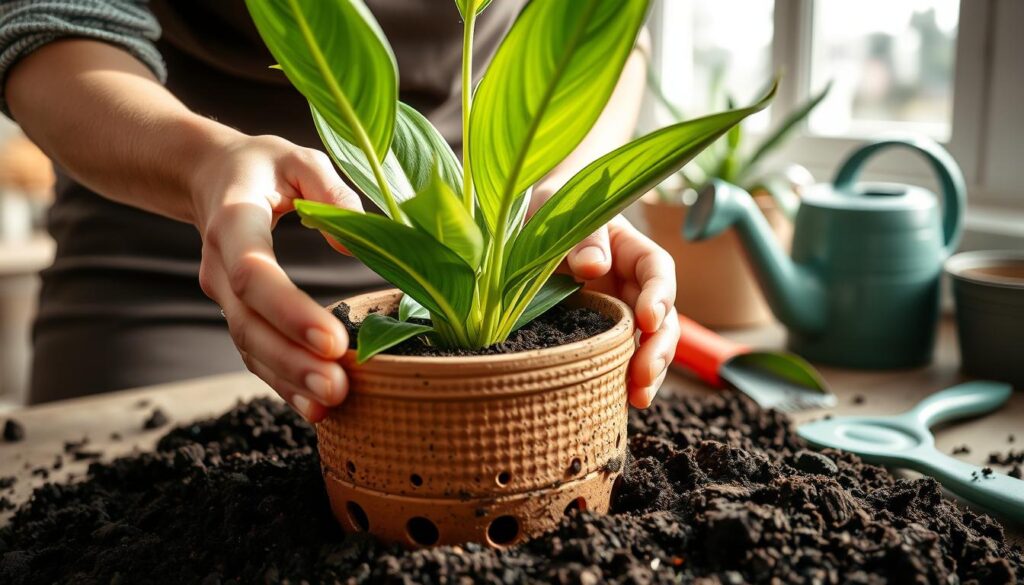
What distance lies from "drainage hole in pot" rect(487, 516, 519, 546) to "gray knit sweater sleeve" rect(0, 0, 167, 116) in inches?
27.4

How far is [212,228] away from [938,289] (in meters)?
0.90

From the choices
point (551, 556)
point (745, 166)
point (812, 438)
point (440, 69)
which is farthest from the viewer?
point (745, 166)

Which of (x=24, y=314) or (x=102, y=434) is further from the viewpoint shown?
(x=24, y=314)

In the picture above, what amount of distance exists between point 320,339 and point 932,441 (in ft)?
1.87

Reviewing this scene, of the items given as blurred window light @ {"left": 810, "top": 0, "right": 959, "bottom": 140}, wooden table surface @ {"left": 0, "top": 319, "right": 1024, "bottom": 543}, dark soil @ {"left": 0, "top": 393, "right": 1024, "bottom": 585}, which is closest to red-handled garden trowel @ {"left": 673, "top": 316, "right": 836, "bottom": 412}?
wooden table surface @ {"left": 0, "top": 319, "right": 1024, "bottom": 543}

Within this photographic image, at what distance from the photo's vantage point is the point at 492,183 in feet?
1.89

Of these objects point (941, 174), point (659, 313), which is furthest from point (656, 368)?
point (941, 174)

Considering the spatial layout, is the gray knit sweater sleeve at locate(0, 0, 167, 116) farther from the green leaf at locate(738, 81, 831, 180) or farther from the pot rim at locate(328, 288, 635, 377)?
the green leaf at locate(738, 81, 831, 180)

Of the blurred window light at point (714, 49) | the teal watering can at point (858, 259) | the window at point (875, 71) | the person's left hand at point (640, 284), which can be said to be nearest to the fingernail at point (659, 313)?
the person's left hand at point (640, 284)

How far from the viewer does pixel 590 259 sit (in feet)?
2.31

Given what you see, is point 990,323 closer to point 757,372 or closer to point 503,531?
point 757,372

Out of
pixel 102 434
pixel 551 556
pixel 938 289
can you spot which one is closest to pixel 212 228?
pixel 551 556

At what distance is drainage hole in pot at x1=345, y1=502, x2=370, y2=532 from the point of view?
633mm

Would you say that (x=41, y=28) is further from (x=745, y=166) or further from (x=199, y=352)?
(x=745, y=166)
